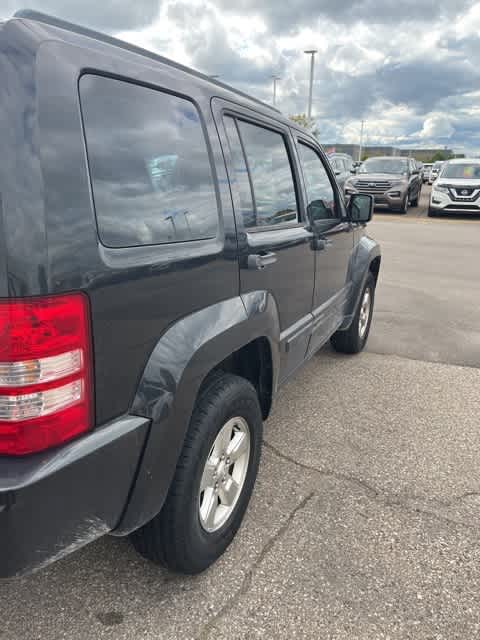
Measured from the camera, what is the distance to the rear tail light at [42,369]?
4.33 ft

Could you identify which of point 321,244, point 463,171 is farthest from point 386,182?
point 321,244

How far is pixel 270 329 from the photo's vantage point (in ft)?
7.79

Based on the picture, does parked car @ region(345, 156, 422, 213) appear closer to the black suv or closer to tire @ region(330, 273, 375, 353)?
tire @ region(330, 273, 375, 353)

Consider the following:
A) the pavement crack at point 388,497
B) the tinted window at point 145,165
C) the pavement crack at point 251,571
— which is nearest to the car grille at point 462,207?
the pavement crack at point 388,497

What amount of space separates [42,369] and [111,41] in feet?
3.54

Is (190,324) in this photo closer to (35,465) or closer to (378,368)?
(35,465)

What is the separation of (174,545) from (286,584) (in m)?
0.52

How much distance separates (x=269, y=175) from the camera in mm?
2637

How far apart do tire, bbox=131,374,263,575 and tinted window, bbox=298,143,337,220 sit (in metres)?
1.47

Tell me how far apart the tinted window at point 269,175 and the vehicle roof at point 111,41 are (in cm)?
15

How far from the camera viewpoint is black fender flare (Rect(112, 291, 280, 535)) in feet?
5.39

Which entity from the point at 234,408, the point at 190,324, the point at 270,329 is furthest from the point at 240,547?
the point at 190,324

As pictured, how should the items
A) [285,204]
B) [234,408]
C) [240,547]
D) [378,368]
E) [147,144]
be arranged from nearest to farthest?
[147,144] < [234,408] < [240,547] < [285,204] < [378,368]

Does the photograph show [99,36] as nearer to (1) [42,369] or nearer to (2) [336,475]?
(1) [42,369]
